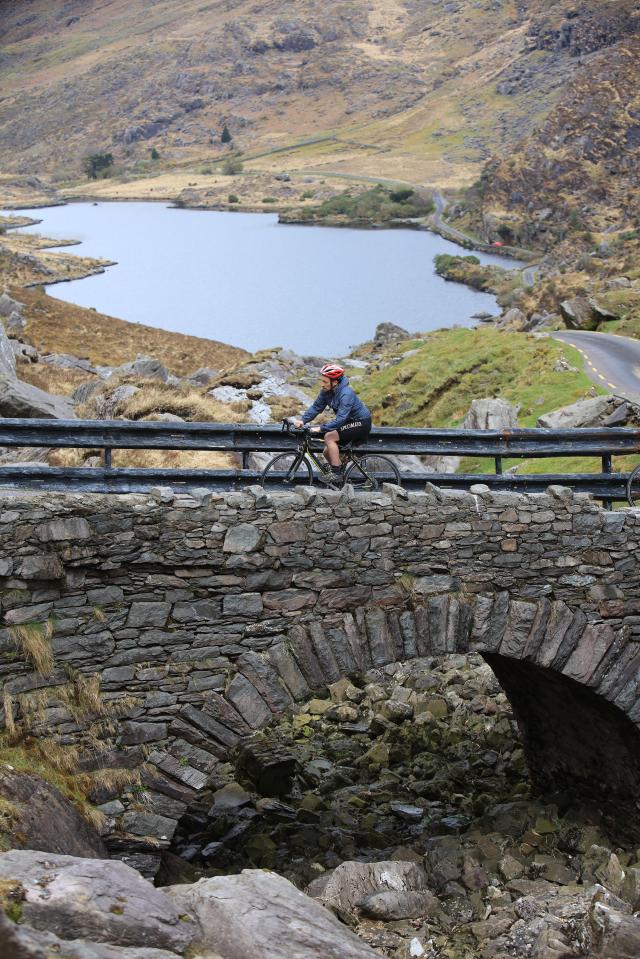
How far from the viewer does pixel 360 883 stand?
10.9m

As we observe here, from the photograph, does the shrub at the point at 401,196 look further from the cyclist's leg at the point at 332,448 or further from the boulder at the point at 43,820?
the boulder at the point at 43,820

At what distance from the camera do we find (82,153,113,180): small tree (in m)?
140

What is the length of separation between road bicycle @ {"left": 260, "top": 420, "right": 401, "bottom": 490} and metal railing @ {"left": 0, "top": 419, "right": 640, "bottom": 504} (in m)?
0.14

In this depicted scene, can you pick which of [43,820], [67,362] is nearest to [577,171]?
[67,362]

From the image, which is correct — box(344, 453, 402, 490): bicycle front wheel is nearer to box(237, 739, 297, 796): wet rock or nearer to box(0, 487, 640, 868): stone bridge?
box(0, 487, 640, 868): stone bridge

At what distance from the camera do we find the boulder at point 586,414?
64.3 ft

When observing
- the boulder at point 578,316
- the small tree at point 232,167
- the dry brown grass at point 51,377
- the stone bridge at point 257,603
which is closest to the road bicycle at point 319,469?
the stone bridge at point 257,603

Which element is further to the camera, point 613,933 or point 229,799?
point 229,799

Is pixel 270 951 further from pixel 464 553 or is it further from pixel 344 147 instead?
pixel 344 147

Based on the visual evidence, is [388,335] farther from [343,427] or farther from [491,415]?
[343,427]

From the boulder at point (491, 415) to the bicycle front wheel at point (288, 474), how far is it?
31.5ft

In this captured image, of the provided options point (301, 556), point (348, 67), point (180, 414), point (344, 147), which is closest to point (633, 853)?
point (301, 556)

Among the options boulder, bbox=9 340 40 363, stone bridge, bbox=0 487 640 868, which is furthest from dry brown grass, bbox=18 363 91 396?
stone bridge, bbox=0 487 640 868

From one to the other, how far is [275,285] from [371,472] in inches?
1656
